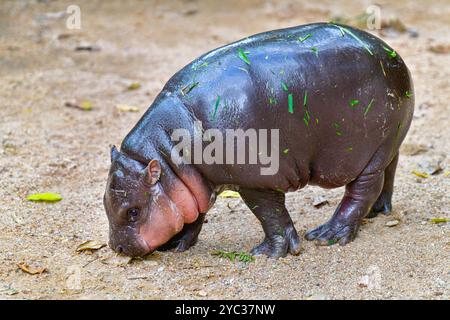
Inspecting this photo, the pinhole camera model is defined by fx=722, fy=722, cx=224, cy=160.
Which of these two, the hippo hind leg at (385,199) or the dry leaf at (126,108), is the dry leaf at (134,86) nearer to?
the dry leaf at (126,108)

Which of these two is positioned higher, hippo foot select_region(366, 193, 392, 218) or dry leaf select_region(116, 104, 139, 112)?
hippo foot select_region(366, 193, 392, 218)

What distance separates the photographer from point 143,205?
4.81m

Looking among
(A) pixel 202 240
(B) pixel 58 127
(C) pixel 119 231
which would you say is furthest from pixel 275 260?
(B) pixel 58 127

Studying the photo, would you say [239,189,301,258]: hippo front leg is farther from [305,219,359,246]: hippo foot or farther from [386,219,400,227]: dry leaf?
[386,219,400,227]: dry leaf

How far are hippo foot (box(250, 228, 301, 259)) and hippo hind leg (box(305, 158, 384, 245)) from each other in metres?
0.28

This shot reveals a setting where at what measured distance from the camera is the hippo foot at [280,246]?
5.08 meters

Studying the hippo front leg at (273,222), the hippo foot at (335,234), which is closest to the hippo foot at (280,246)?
the hippo front leg at (273,222)

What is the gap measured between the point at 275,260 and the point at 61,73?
559cm

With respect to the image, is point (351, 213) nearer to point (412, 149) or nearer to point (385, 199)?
point (385, 199)

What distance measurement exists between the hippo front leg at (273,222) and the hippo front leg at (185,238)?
1.49 feet

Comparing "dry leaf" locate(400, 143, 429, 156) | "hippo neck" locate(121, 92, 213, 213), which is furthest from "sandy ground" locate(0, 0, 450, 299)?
"hippo neck" locate(121, 92, 213, 213)

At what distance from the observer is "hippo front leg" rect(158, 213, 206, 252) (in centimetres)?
528

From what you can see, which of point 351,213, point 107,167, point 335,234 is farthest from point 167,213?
point 107,167

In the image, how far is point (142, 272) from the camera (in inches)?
193
